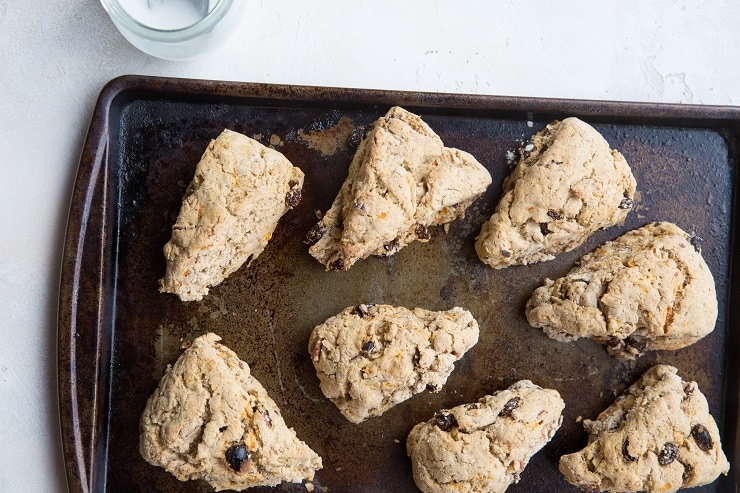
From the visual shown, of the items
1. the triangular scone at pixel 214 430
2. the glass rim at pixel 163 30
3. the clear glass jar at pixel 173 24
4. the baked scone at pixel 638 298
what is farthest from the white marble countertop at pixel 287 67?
the baked scone at pixel 638 298

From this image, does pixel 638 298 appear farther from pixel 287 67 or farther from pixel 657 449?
pixel 287 67

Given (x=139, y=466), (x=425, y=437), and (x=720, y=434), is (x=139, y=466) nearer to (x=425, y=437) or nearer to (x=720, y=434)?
(x=425, y=437)

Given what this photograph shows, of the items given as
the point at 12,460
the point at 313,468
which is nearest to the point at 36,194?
the point at 12,460

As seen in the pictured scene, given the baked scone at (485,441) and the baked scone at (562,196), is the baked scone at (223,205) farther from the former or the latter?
the baked scone at (485,441)

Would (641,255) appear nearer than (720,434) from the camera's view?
Yes

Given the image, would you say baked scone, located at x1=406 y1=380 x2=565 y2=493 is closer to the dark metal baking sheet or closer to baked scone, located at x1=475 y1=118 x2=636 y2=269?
the dark metal baking sheet

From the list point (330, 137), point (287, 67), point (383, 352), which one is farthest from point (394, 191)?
point (287, 67)
